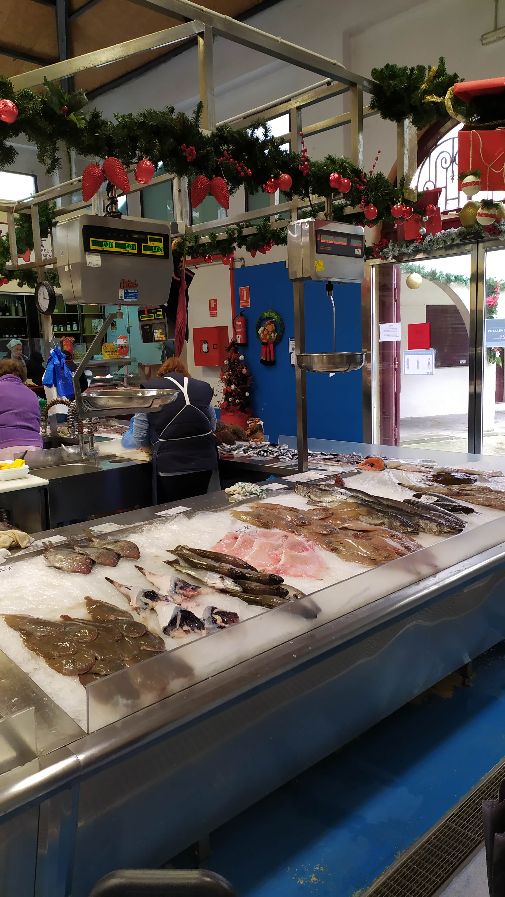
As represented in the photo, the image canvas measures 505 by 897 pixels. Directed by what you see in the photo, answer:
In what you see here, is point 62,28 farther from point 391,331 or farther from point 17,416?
point 17,416

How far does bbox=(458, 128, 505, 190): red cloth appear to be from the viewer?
328 cm

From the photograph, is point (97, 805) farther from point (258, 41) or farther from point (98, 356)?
point (98, 356)

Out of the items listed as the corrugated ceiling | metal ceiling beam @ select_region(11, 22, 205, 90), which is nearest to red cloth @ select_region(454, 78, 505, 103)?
metal ceiling beam @ select_region(11, 22, 205, 90)

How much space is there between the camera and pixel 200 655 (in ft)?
5.33

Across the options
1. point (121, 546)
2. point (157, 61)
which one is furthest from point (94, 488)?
point (157, 61)

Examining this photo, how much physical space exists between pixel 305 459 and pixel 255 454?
3.63 feet

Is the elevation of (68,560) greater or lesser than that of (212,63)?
lesser

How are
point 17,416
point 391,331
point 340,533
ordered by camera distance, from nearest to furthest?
point 340,533 < point 17,416 < point 391,331

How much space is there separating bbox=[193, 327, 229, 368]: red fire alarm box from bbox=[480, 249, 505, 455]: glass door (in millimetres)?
4517

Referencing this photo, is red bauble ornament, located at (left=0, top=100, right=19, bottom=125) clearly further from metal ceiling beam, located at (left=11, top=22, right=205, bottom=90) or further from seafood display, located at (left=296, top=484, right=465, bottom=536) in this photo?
seafood display, located at (left=296, top=484, right=465, bottom=536)

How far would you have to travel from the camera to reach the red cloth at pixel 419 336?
27.2ft

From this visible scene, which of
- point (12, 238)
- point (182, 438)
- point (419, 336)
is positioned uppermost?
point (12, 238)

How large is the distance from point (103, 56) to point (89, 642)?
2.53m

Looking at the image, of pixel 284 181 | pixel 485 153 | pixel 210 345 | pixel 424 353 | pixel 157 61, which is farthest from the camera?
pixel 157 61
